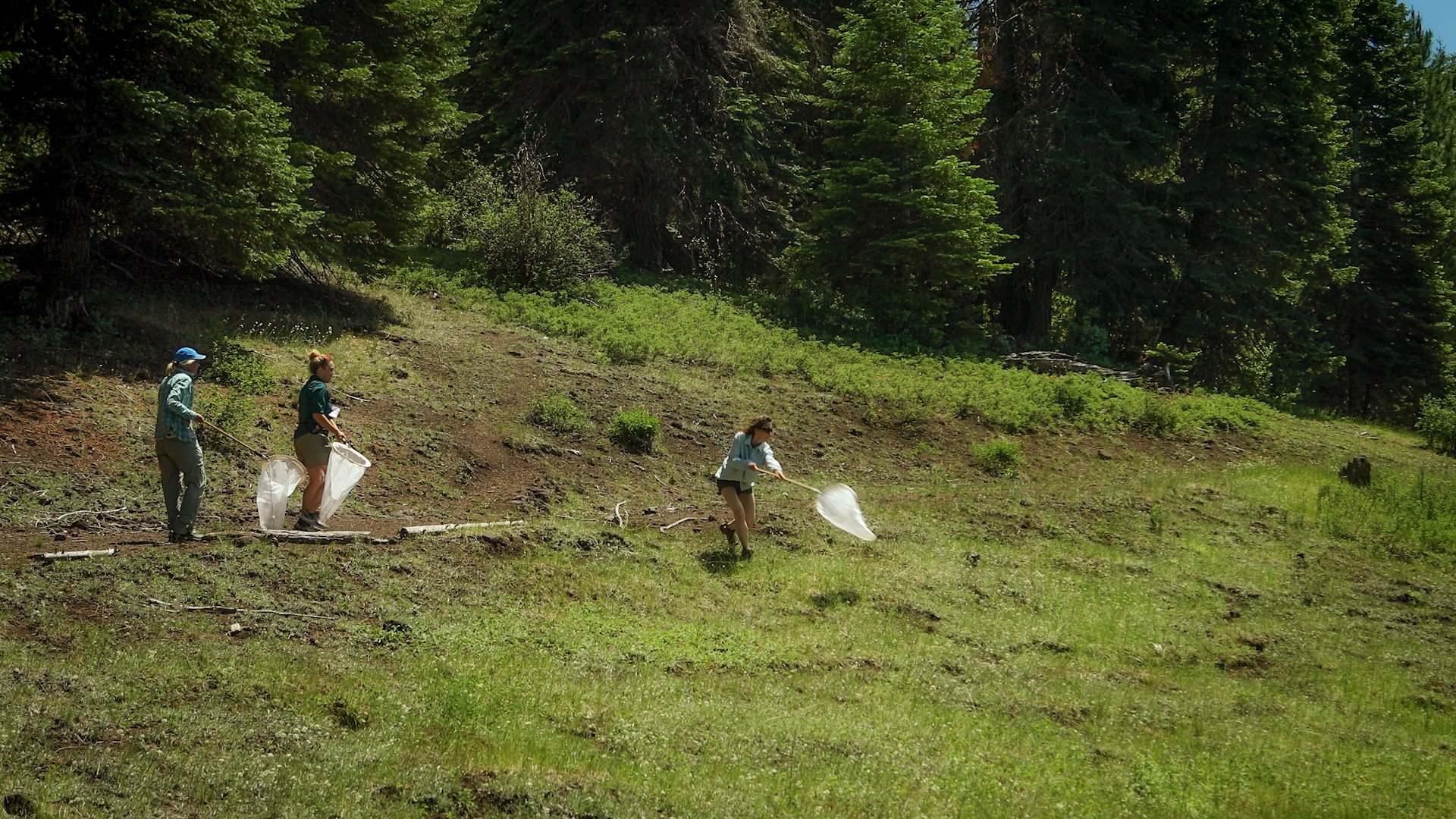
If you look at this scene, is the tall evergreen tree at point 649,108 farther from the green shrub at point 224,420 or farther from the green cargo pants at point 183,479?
the green cargo pants at point 183,479

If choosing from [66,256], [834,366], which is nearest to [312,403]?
[66,256]

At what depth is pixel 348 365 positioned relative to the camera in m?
16.9

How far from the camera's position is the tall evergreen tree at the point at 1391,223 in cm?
3716

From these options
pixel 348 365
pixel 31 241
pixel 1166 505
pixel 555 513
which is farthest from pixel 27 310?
pixel 1166 505

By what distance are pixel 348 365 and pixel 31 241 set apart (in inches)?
193

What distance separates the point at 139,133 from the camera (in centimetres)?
1398

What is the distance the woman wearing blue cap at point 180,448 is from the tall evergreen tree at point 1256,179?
28.2 m

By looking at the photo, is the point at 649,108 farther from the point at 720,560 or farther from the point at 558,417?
the point at 720,560

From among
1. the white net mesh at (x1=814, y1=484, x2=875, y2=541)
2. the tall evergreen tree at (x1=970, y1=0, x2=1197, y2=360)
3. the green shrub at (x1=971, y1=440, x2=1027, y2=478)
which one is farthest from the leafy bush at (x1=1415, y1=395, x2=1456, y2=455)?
the white net mesh at (x1=814, y1=484, x2=875, y2=541)

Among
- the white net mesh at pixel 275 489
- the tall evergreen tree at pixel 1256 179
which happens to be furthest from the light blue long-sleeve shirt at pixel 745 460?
the tall evergreen tree at pixel 1256 179

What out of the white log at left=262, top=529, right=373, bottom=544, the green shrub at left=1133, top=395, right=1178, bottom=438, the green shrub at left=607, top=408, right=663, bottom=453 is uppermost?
the green shrub at left=1133, top=395, right=1178, bottom=438

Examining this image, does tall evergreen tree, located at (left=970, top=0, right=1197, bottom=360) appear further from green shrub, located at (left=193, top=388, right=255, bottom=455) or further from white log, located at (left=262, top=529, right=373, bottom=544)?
white log, located at (left=262, top=529, right=373, bottom=544)

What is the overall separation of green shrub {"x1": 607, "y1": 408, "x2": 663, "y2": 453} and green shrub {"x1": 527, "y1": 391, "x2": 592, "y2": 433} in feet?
1.63

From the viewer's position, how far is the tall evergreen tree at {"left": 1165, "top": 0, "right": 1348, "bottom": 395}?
3170cm
